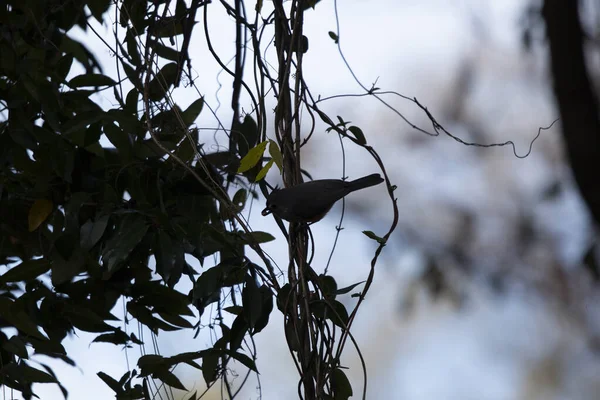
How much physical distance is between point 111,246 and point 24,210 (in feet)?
0.97

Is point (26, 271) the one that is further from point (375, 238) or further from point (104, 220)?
point (375, 238)

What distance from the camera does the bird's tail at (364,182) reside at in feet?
3.03

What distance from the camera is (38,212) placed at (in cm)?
109

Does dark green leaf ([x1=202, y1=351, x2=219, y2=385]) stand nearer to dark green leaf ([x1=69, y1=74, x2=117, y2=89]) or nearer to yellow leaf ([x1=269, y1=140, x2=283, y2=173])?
yellow leaf ([x1=269, y1=140, x2=283, y2=173])

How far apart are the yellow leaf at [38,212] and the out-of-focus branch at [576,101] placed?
0.86 meters

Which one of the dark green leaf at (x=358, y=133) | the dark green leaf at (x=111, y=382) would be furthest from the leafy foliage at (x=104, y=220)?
the dark green leaf at (x=358, y=133)

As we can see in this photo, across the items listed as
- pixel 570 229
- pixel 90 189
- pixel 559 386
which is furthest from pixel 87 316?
pixel 559 386

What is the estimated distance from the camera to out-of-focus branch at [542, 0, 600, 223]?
3.36ft

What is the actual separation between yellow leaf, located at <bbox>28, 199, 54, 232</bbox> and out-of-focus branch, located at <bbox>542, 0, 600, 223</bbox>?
86cm

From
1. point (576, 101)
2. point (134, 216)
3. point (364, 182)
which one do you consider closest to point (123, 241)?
point (134, 216)

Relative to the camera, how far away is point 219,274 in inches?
36.5

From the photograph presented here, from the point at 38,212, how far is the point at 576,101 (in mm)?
904

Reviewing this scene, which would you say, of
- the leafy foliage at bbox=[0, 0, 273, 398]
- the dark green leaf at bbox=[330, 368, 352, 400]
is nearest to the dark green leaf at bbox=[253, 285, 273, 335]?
the leafy foliage at bbox=[0, 0, 273, 398]

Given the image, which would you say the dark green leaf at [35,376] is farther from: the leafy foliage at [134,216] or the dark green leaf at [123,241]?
the dark green leaf at [123,241]
